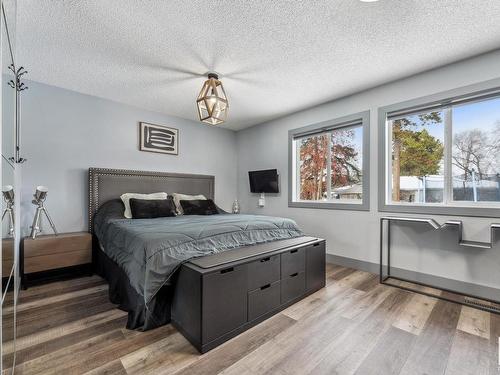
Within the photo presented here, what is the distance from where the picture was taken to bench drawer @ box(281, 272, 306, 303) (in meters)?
2.34

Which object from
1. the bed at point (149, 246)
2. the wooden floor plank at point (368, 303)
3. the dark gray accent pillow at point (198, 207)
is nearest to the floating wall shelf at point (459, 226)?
the wooden floor plank at point (368, 303)

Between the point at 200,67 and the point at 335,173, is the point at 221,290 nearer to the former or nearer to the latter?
the point at 200,67

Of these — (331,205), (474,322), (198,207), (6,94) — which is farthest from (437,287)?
(6,94)

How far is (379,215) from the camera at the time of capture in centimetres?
326

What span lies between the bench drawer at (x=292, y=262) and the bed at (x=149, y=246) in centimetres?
15

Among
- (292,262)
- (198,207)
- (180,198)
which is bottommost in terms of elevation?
(292,262)

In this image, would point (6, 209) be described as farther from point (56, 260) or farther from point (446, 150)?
point (446, 150)

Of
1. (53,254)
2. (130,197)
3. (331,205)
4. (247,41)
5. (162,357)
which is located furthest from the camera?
(331,205)

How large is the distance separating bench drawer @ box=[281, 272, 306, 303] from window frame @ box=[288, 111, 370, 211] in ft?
5.03

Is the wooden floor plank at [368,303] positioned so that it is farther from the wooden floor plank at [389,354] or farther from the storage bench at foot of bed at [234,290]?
the storage bench at foot of bed at [234,290]

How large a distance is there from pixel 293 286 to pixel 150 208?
7.58 feet

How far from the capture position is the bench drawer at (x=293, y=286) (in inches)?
92.1

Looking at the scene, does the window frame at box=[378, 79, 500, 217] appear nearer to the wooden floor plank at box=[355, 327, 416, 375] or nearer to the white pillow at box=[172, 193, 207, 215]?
the wooden floor plank at box=[355, 327, 416, 375]

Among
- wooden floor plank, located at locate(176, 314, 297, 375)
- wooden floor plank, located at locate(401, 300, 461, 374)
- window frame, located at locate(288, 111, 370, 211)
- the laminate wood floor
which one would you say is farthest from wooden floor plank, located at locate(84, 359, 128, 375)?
window frame, located at locate(288, 111, 370, 211)
